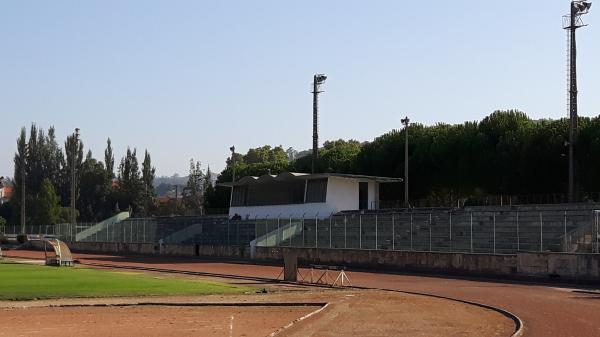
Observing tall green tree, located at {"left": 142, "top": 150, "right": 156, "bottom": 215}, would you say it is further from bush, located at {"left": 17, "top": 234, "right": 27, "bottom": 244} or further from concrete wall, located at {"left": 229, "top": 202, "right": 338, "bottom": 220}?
concrete wall, located at {"left": 229, "top": 202, "right": 338, "bottom": 220}

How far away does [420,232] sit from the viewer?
147ft

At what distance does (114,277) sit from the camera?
117 feet

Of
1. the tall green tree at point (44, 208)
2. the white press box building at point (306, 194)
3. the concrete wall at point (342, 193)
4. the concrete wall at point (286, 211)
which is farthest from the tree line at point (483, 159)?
the tall green tree at point (44, 208)

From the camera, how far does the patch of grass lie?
27.0 metres

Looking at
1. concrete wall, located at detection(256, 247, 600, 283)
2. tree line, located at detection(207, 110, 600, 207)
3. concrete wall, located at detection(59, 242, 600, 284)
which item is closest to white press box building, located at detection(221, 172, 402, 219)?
concrete wall, located at detection(59, 242, 600, 284)

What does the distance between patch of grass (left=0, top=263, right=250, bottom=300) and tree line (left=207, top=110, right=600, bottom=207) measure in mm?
40175

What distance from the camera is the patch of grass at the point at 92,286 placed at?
88.7 ft

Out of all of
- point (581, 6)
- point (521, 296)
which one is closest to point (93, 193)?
point (581, 6)

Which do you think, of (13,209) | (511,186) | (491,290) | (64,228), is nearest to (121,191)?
(13,209)

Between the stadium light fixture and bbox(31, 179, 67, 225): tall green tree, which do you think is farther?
bbox(31, 179, 67, 225): tall green tree

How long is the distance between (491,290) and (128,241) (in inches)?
1913

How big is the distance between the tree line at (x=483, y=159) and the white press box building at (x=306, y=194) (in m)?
11.5

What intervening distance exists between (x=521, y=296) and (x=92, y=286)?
54.1 feet

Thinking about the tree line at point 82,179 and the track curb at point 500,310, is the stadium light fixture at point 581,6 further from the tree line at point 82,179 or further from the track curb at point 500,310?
the tree line at point 82,179
